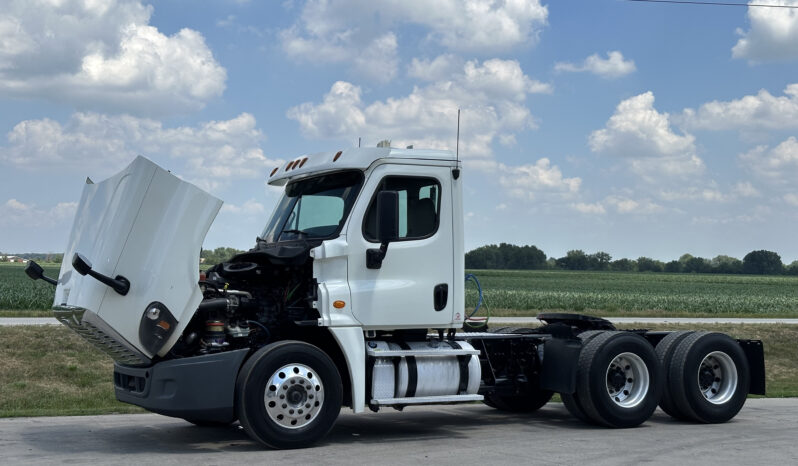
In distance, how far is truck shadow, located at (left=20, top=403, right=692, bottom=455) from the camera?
31.2ft

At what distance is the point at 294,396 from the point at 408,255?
1985 mm

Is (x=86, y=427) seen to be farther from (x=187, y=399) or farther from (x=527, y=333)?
(x=527, y=333)

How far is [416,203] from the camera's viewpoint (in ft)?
33.8

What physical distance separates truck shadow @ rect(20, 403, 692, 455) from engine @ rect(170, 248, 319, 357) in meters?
1.09

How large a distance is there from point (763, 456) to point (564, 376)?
267 cm

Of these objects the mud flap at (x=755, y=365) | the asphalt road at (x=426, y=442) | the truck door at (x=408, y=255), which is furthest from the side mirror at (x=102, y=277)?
the mud flap at (x=755, y=365)

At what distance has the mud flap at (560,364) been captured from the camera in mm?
11078

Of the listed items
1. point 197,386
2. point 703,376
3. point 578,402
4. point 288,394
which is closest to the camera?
point 197,386

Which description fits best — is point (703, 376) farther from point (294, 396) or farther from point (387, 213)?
point (294, 396)

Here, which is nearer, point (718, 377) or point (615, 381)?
point (615, 381)

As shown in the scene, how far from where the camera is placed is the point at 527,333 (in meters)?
11.9

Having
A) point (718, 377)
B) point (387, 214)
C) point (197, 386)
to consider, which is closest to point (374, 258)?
point (387, 214)

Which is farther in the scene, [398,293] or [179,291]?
[398,293]

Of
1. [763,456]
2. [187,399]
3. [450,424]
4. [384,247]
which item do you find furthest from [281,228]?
[763,456]
